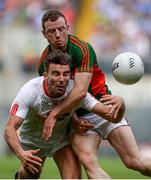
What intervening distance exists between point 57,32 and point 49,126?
1.06 meters

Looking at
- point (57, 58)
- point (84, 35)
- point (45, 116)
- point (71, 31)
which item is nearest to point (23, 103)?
point (45, 116)

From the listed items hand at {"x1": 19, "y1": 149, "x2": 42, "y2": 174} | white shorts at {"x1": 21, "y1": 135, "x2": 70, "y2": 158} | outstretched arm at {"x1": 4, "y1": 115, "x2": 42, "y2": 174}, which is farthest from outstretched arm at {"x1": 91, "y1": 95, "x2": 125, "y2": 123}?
hand at {"x1": 19, "y1": 149, "x2": 42, "y2": 174}

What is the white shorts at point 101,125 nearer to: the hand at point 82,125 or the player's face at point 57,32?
the hand at point 82,125

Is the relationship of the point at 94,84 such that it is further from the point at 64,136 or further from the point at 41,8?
the point at 41,8

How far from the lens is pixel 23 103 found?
770 centimetres

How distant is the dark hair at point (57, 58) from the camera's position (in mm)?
7613

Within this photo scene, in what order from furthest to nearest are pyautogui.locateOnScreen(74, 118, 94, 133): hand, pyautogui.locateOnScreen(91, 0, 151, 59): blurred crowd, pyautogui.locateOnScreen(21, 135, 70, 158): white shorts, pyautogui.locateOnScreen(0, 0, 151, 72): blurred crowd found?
pyautogui.locateOnScreen(91, 0, 151, 59): blurred crowd < pyautogui.locateOnScreen(0, 0, 151, 72): blurred crowd < pyautogui.locateOnScreen(21, 135, 70, 158): white shorts < pyautogui.locateOnScreen(74, 118, 94, 133): hand

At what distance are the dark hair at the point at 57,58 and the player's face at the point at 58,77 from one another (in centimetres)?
4

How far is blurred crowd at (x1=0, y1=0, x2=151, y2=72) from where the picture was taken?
762 inches

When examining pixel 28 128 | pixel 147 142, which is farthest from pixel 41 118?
pixel 147 142

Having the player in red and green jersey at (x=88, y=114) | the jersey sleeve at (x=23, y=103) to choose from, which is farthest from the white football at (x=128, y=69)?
the jersey sleeve at (x=23, y=103)

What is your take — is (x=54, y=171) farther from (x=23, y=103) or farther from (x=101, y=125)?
(x=23, y=103)

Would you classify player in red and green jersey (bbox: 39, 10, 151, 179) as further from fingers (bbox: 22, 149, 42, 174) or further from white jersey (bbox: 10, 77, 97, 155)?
fingers (bbox: 22, 149, 42, 174)

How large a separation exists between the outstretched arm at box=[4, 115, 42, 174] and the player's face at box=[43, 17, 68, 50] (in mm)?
988
